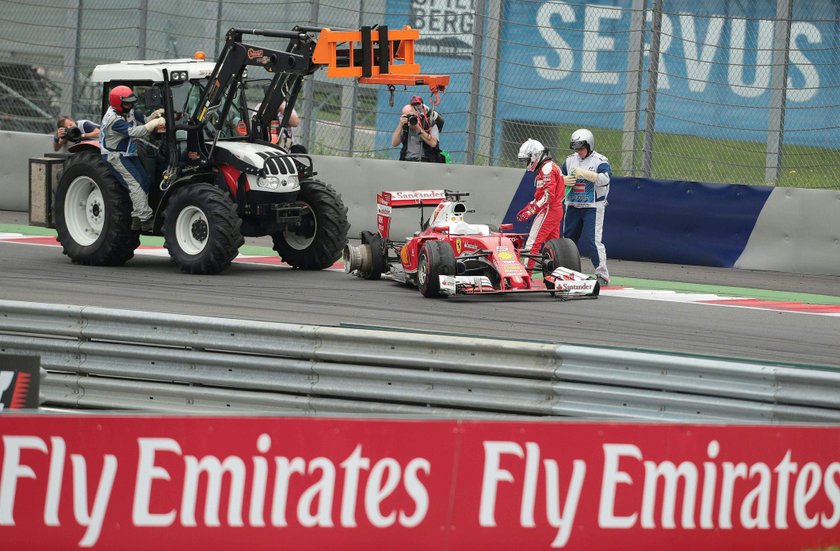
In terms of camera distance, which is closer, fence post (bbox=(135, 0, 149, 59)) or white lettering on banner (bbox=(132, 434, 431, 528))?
white lettering on banner (bbox=(132, 434, 431, 528))

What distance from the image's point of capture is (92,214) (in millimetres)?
13375

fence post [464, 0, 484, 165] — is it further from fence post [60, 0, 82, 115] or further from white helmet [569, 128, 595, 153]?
fence post [60, 0, 82, 115]

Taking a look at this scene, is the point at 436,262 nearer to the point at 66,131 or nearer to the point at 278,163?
the point at 278,163

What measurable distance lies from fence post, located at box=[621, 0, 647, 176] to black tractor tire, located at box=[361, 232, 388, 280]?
→ 3.59 metres

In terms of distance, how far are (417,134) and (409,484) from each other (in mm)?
11463

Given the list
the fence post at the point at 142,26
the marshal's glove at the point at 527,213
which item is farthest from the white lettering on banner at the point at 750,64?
the fence post at the point at 142,26

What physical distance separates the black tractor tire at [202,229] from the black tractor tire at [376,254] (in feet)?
4.02

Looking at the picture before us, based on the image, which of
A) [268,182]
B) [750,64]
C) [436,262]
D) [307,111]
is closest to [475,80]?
[307,111]

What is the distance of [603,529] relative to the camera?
208 inches

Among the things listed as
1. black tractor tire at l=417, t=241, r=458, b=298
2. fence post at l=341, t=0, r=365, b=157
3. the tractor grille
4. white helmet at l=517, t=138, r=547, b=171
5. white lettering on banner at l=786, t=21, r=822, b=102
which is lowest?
black tractor tire at l=417, t=241, r=458, b=298

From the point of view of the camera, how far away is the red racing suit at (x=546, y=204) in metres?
12.9

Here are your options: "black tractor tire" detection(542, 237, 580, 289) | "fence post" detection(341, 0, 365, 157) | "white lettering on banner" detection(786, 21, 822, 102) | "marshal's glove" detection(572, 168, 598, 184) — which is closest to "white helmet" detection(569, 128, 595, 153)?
"marshal's glove" detection(572, 168, 598, 184)

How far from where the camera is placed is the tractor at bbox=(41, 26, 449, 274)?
12703mm

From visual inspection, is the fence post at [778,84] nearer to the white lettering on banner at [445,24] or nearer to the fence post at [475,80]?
the fence post at [475,80]
